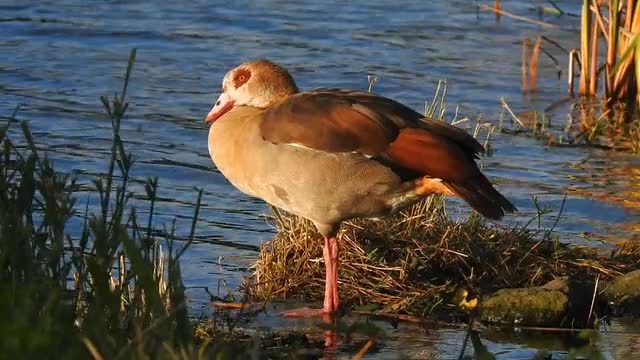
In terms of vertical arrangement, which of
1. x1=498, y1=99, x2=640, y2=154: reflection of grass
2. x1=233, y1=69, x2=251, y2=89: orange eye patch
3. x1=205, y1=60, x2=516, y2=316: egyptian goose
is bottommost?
x1=498, y1=99, x2=640, y2=154: reflection of grass

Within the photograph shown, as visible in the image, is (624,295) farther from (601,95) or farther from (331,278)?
(601,95)

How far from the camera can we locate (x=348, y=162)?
6520mm

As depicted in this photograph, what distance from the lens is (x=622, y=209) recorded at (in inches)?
360

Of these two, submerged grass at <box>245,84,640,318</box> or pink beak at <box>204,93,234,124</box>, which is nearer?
submerged grass at <box>245,84,640,318</box>

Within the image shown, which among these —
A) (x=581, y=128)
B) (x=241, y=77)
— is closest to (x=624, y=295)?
(x=241, y=77)

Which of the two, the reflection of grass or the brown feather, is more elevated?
the brown feather

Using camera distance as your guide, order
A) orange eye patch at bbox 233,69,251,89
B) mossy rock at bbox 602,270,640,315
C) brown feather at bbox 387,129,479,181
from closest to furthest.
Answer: brown feather at bbox 387,129,479,181, mossy rock at bbox 602,270,640,315, orange eye patch at bbox 233,69,251,89

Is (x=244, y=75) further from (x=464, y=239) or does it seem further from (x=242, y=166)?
(x=464, y=239)

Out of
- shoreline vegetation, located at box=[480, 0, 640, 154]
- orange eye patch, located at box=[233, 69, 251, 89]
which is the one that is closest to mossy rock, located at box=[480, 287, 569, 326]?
orange eye patch, located at box=[233, 69, 251, 89]

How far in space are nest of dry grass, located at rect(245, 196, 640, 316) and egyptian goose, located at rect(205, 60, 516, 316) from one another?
0.31m

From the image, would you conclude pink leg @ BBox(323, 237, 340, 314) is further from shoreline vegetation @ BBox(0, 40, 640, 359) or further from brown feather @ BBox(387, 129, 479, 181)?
brown feather @ BBox(387, 129, 479, 181)

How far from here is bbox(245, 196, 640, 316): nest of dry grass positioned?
22.3 feet

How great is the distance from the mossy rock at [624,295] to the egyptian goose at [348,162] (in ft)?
2.35

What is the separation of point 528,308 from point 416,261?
0.71 meters
